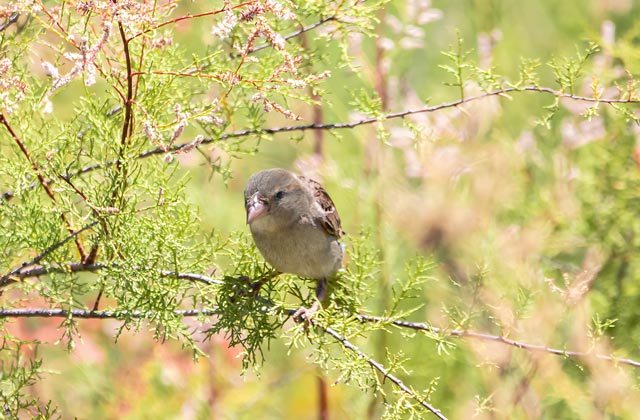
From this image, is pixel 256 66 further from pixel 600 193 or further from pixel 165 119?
pixel 600 193

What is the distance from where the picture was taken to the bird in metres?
3.22

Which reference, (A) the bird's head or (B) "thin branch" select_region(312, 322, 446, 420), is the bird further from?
(B) "thin branch" select_region(312, 322, 446, 420)

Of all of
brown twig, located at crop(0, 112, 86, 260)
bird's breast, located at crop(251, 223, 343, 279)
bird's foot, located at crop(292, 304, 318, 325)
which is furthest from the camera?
bird's breast, located at crop(251, 223, 343, 279)

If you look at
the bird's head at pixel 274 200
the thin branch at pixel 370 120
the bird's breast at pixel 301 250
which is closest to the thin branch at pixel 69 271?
the thin branch at pixel 370 120

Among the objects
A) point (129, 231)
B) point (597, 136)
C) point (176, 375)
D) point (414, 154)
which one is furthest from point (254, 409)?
point (129, 231)

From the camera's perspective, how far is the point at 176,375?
16.2 feet

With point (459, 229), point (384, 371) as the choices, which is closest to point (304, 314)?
point (384, 371)

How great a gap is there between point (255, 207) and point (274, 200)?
12 centimetres

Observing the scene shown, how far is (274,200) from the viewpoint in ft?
11.2

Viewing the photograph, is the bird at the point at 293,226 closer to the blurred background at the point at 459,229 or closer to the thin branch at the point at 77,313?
the blurred background at the point at 459,229

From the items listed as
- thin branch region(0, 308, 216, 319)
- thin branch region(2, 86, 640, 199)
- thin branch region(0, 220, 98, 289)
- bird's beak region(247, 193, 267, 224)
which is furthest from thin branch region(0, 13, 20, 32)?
bird's beak region(247, 193, 267, 224)

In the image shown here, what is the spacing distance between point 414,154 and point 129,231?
2.72m

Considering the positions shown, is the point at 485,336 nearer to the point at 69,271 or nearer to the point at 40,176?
the point at 69,271

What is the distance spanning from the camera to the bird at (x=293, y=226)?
3.22 meters
